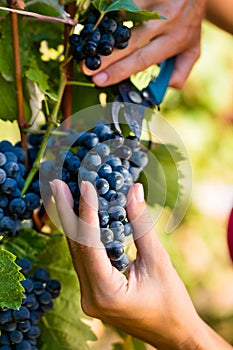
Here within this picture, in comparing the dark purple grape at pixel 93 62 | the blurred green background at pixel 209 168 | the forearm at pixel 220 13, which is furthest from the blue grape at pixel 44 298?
the blurred green background at pixel 209 168

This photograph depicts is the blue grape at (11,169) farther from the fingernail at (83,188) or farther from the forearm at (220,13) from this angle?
the forearm at (220,13)

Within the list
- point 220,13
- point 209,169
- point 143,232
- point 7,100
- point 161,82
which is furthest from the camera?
point 209,169

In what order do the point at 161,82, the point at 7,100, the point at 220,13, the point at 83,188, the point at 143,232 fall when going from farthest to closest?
the point at 220,13 < the point at 161,82 < the point at 7,100 < the point at 143,232 < the point at 83,188

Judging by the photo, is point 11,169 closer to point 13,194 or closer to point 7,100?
point 13,194

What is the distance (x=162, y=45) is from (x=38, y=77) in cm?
26

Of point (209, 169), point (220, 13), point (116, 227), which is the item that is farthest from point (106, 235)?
point (209, 169)

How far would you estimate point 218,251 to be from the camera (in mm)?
2904

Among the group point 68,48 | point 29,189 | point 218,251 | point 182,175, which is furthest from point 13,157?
point 218,251

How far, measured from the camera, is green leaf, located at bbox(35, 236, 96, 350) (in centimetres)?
105

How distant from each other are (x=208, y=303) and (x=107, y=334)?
1735 mm

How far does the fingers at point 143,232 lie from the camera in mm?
866

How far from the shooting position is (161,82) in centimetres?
111

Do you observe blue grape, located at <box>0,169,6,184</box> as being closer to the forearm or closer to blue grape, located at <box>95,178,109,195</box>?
blue grape, located at <box>95,178,109,195</box>

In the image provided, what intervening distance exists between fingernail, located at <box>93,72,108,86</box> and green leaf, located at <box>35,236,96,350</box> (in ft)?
0.77
